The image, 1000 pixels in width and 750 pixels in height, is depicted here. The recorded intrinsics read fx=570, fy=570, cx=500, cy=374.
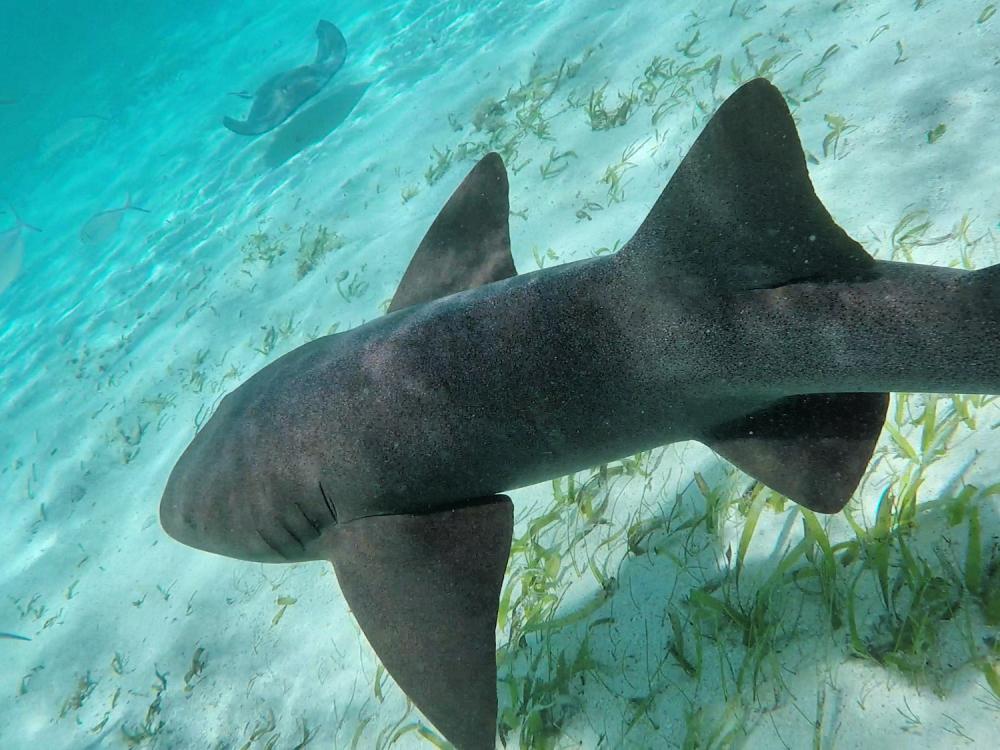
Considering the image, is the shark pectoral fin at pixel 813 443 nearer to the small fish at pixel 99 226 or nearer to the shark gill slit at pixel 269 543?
the shark gill slit at pixel 269 543

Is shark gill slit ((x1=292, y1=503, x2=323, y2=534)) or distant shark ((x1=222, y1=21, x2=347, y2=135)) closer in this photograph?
shark gill slit ((x1=292, y1=503, x2=323, y2=534))

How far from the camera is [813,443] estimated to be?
2375 mm

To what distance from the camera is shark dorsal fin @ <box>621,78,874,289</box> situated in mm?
2025

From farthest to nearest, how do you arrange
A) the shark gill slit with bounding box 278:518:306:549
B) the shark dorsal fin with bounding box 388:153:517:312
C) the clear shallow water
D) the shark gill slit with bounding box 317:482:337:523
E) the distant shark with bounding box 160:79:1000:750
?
the shark dorsal fin with bounding box 388:153:517:312 < the shark gill slit with bounding box 278:518:306:549 < the shark gill slit with bounding box 317:482:337:523 < the clear shallow water < the distant shark with bounding box 160:79:1000:750

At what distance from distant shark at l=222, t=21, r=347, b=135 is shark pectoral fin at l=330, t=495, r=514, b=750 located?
15230 millimetres

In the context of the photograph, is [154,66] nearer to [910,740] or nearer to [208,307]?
[208,307]

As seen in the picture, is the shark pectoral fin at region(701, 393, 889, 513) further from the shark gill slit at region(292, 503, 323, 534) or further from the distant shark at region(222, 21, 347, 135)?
the distant shark at region(222, 21, 347, 135)

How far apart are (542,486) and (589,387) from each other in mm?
2199

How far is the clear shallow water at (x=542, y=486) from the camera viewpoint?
2578 millimetres

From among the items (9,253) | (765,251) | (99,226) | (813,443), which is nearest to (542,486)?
(813,443)

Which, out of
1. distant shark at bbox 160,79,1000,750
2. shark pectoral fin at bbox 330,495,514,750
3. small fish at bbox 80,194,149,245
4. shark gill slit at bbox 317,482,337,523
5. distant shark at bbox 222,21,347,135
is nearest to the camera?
distant shark at bbox 160,79,1000,750

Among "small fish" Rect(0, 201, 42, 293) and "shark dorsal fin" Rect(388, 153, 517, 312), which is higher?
"small fish" Rect(0, 201, 42, 293)

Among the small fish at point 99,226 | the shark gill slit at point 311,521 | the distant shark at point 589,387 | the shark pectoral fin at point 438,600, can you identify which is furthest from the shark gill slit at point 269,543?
the small fish at point 99,226

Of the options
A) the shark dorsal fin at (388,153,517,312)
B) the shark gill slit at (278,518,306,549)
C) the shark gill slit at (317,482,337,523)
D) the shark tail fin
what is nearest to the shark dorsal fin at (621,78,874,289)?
the shark tail fin
